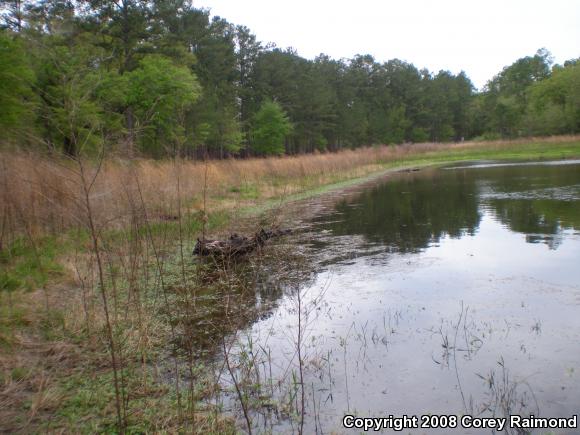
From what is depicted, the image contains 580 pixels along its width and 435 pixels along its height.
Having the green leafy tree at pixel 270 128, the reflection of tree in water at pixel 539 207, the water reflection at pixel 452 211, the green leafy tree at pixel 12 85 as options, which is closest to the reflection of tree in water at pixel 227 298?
the water reflection at pixel 452 211

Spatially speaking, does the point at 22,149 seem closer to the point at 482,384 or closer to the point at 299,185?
the point at 482,384

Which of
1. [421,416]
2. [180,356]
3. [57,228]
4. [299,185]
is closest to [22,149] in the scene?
[57,228]

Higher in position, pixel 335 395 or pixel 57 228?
pixel 57 228

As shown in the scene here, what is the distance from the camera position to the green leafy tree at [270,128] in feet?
143

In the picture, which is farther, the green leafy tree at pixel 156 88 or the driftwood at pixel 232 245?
the green leafy tree at pixel 156 88

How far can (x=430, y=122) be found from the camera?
82.0 meters

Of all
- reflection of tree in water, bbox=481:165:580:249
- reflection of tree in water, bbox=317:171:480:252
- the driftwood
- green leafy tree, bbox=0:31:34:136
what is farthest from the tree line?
reflection of tree in water, bbox=481:165:580:249

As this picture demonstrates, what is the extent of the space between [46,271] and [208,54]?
38.5 m

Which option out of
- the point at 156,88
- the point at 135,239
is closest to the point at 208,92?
the point at 156,88

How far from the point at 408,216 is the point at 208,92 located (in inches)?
1171

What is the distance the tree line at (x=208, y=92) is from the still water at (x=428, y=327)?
2.33m

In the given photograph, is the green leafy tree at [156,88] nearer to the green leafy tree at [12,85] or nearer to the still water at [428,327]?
the green leafy tree at [12,85]

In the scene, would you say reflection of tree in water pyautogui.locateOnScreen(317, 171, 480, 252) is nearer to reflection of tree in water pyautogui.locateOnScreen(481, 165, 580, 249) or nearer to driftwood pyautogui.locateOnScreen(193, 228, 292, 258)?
reflection of tree in water pyautogui.locateOnScreen(481, 165, 580, 249)

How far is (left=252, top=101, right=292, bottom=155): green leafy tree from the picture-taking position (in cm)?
4352
